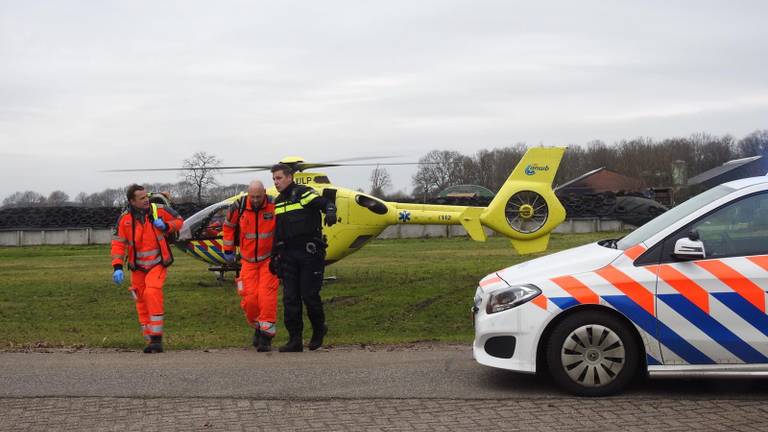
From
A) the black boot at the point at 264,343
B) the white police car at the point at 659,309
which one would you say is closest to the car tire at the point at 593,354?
the white police car at the point at 659,309

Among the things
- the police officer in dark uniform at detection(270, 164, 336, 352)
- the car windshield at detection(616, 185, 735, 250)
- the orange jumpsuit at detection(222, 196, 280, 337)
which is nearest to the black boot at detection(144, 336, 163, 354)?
the orange jumpsuit at detection(222, 196, 280, 337)

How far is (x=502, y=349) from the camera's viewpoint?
6777mm

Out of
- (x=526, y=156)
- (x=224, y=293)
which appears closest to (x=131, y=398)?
(x=224, y=293)

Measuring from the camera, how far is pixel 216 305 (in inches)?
577

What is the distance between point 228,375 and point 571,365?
9.96ft

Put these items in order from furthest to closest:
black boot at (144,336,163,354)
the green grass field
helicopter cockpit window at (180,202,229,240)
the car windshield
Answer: helicopter cockpit window at (180,202,229,240) → the green grass field → black boot at (144,336,163,354) → the car windshield

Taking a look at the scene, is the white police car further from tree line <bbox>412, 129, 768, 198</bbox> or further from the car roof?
tree line <bbox>412, 129, 768, 198</bbox>

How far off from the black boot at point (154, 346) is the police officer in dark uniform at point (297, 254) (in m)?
1.34

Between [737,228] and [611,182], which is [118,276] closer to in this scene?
[737,228]

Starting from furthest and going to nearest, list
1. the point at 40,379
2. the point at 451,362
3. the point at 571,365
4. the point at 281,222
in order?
1. the point at 281,222
2. the point at 451,362
3. the point at 40,379
4. the point at 571,365

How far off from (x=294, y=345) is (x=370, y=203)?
8.74m

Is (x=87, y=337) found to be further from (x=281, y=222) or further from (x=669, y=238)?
(x=669, y=238)

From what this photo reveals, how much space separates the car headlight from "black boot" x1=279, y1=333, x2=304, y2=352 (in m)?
2.91

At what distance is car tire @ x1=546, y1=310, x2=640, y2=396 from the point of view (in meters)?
6.52
